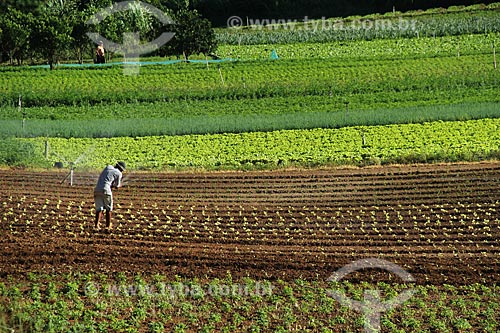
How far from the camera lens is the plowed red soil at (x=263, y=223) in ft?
59.5

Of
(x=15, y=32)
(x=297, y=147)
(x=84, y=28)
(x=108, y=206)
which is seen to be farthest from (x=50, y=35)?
(x=108, y=206)

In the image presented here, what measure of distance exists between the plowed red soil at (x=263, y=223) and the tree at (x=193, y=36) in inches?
992

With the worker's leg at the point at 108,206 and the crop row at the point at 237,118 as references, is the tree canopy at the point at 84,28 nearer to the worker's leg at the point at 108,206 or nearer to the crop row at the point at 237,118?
the crop row at the point at 237,118

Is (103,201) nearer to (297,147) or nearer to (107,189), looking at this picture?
(107,189)

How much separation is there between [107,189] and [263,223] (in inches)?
134

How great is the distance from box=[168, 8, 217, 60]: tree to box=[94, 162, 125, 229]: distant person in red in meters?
32.2

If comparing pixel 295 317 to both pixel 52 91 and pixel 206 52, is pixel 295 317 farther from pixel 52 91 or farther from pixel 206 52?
pixel 206 52

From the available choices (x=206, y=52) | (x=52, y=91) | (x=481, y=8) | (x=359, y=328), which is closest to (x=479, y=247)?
(x=359, y=328)

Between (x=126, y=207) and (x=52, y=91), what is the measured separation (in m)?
23.2

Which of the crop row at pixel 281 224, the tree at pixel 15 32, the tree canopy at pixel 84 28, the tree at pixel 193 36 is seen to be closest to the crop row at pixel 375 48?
the tree at pixel 193 36

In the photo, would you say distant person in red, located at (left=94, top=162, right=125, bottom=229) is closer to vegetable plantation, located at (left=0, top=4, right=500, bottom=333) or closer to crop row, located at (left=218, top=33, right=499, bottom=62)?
vegetable plantation, located at (left=0, top=4, right=500, bottom=333)

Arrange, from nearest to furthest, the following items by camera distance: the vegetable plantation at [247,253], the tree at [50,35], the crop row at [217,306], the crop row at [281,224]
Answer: the crop row at [217,306] → the vegetable plantation at [247,253] → the crop row at [281,224] → the tree at [50,35]

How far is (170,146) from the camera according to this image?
32750 millimetres

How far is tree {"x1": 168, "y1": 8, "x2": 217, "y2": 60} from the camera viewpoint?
5172cm
